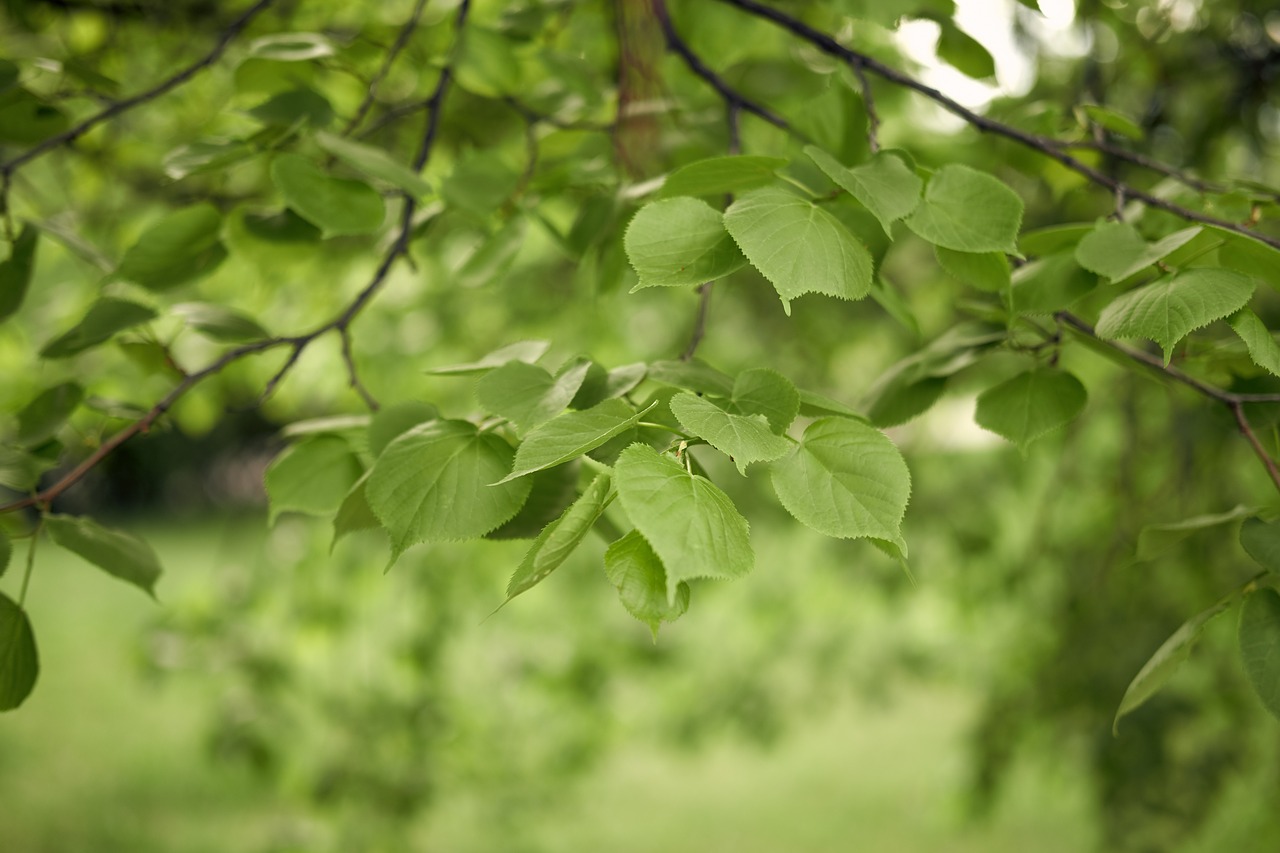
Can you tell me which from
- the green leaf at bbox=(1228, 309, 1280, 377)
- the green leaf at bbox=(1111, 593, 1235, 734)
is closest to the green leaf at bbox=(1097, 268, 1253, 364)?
the green leaf at bbox=(1228, 309, 1280, 377)

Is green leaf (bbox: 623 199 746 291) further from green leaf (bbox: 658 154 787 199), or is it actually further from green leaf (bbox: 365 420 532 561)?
green leaf (bbox: 365 420 532 561)

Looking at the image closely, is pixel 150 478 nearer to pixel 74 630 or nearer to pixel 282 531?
pixel 74 630

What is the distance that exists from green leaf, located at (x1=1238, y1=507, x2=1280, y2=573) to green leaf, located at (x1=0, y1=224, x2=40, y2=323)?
1.27m

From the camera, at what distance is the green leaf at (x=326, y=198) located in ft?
3.05

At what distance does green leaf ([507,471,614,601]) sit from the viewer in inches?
23.0

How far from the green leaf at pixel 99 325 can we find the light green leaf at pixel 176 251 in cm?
5

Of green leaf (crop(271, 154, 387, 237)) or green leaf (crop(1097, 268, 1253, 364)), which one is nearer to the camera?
green leaf (crop(1097, 268, 1253, 364))

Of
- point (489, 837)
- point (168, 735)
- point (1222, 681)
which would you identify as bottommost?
point (168, 735)

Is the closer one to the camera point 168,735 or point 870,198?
point 870,198

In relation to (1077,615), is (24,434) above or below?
above

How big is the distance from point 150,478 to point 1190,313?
10.9 meters

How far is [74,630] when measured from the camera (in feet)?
20.6

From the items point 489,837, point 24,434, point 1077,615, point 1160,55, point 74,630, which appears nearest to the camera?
point 24,434

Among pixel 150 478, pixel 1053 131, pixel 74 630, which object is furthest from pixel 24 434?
pixel 150 478
